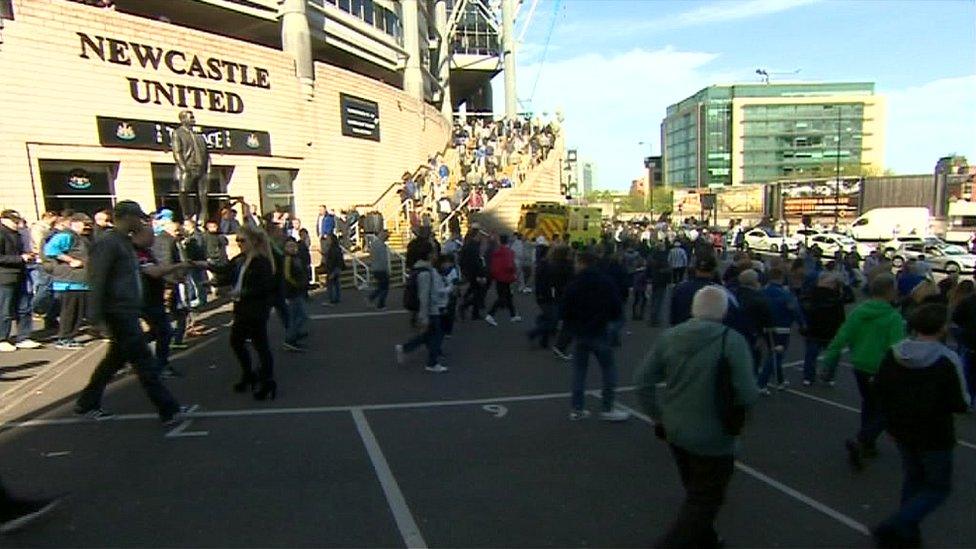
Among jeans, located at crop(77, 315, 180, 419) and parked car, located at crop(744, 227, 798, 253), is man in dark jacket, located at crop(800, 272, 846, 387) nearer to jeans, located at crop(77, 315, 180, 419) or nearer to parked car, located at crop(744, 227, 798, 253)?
jeans, located at crop(77, 315, 180, 419)

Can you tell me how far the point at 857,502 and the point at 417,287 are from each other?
5.23 metres

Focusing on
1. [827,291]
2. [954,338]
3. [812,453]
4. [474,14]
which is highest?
[474,14]

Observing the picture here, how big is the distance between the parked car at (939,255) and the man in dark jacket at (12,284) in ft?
88.3

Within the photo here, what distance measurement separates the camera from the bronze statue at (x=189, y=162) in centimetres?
1301

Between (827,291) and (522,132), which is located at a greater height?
(522,132)

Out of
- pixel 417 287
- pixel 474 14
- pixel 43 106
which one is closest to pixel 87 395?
pixel 417 287

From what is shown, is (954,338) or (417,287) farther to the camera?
(417,287)

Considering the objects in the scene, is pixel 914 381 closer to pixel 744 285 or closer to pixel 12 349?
pixel 744 285

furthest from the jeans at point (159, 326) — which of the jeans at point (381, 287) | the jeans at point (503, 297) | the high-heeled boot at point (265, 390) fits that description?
the jeans at point (503, 297)

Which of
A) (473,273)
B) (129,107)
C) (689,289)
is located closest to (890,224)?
(473,273)

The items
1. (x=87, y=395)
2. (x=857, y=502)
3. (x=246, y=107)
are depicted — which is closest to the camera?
(x=857, y=502)

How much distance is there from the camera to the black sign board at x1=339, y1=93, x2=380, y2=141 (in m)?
22.7

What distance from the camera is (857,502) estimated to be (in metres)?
4.10

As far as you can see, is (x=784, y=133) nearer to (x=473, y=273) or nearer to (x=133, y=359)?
(x=473, y=273)
